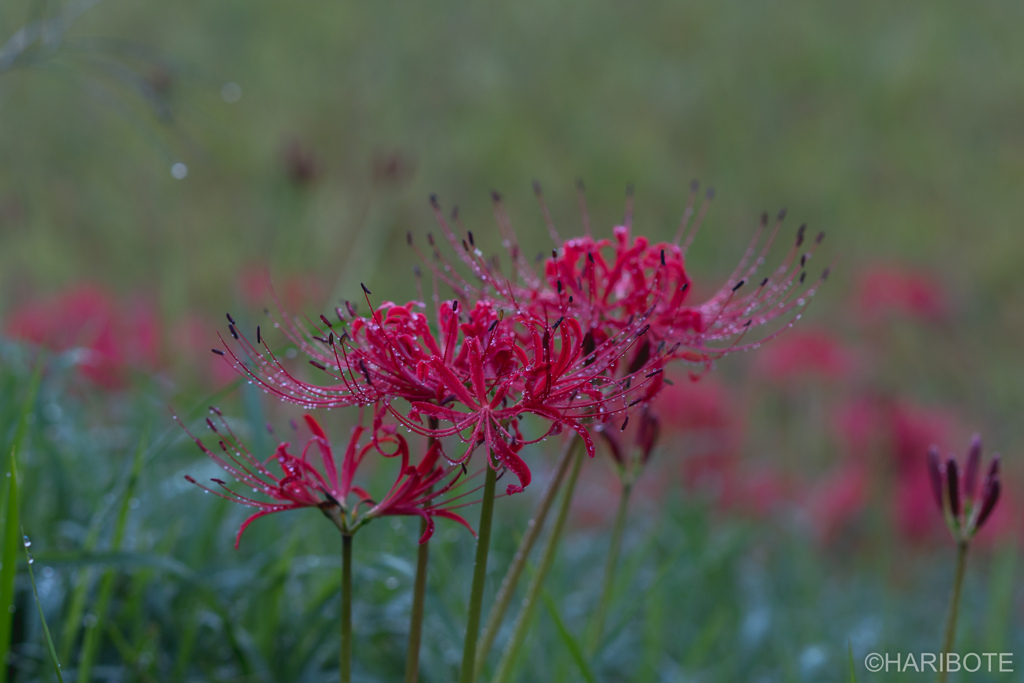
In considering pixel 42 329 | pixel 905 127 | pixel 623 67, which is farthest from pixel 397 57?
pixel 42 329

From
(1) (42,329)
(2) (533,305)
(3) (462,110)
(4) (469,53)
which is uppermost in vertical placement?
(4) (469,53)

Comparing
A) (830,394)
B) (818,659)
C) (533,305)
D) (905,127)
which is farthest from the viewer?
(905,127)

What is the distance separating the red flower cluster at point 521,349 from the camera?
39.8 inches

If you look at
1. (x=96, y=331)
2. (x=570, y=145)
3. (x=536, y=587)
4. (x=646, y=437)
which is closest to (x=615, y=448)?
(x=646, y=437)

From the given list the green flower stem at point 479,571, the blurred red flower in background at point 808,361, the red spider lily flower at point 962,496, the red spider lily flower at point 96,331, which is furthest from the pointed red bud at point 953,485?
the blurred red flower in background at point 808,361

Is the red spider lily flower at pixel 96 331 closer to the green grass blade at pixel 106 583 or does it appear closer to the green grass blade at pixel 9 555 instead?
the green grass blade at pixel 106 583

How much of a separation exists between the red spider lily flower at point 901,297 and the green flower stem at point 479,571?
144 inches

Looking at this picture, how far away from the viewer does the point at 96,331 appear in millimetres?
3109

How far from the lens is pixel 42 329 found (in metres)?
3.13

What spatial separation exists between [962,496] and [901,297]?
3052mm

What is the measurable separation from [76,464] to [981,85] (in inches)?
310

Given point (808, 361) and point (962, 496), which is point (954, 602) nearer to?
point (962, 496)

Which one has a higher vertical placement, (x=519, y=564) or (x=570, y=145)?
(x=570, y=145)

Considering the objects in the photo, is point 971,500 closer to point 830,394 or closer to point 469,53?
point 830,394
